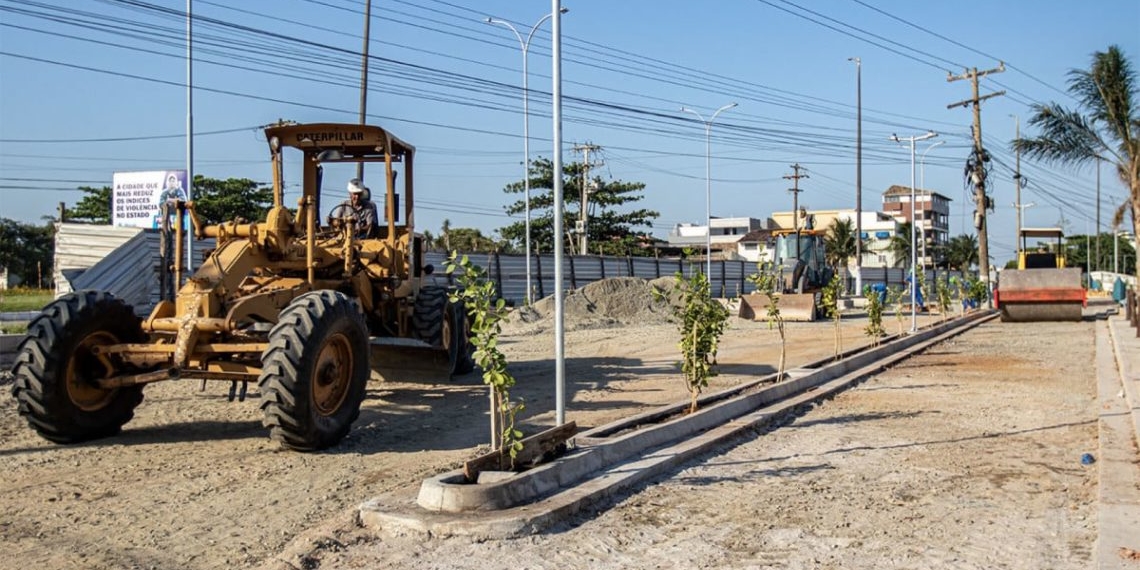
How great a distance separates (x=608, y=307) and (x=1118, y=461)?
72.9 ft

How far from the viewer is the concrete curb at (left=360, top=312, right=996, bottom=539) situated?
19.5 feet

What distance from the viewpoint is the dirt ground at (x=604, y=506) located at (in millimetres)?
5590

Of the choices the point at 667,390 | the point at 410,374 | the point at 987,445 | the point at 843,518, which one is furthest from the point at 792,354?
the point at 843,518

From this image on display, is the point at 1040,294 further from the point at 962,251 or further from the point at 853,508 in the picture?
the point at 962,251

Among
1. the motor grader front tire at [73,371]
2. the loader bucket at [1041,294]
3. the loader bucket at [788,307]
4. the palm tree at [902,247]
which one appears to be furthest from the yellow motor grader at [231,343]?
the palm tree at [902,247]

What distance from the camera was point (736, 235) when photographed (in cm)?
12550

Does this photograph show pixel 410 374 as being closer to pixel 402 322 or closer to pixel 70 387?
pixel 402 322

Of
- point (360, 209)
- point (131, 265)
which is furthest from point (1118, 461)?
point (131, 265)

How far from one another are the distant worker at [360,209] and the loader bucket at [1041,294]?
21.9 meters

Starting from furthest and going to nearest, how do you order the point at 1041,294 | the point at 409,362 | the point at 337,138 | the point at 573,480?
the point at 1041,294
the point at 409,362
the point at 337,138
the point at 573,480

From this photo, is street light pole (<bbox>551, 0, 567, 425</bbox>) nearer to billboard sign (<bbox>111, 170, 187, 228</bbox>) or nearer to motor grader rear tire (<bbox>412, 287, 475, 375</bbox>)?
motor grader rear tire (<bbox>412, 287, 475, 375</bbox>)

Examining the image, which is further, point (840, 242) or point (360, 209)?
point (840, 242)

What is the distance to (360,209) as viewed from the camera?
11984 mm

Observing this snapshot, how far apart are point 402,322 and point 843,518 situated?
6674mm
